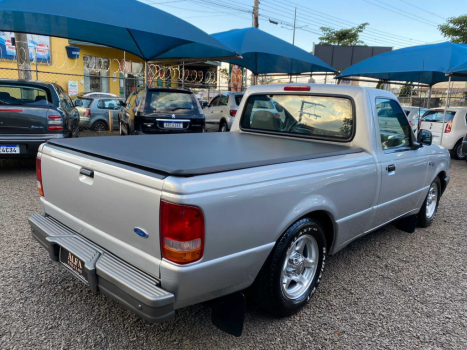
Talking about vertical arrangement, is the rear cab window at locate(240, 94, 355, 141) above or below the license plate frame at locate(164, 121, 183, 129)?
above

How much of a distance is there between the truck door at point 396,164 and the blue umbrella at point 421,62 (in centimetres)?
599

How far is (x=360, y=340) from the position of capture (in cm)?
249

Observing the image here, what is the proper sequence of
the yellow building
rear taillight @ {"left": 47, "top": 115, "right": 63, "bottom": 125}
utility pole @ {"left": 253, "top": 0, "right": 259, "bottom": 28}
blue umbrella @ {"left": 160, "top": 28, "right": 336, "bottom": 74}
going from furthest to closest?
utility pole @ {"left": 253, "top": 0, "right": 259, "bottom": 28}, the yellow building, blue umbrella @ {"left": 160, "top": 28, "right": 336, "bottom": 74}, rear taillight @ {"left": 47, "top": 115, "right": 63, "bottom": 125}

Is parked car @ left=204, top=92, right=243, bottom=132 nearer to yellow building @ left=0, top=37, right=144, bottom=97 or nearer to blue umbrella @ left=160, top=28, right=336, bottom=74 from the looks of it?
blue umbrella @ left=160, top=28, right=336, bottom=74

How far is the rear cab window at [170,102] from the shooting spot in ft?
27.0

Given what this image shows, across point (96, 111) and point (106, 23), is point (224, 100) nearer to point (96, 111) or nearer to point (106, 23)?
point (96, 111)

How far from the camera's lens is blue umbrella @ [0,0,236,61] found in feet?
23.0

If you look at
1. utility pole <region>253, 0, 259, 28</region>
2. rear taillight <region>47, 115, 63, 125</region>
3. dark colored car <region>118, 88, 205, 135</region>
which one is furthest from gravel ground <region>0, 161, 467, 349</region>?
utility pole <region>253, 0, 259, 28</region>

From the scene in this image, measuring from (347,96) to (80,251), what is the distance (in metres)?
2.73

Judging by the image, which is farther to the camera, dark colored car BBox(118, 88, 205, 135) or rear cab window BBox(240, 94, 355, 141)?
dark colored car BBox(118, 88, 205, 135)

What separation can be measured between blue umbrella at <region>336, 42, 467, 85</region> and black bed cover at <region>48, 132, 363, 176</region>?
7.22 meters

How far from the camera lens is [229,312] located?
2.22m

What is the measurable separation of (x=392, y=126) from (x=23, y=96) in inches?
254

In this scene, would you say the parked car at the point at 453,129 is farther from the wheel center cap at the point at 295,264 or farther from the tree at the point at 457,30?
the tree at the point at 457,30
